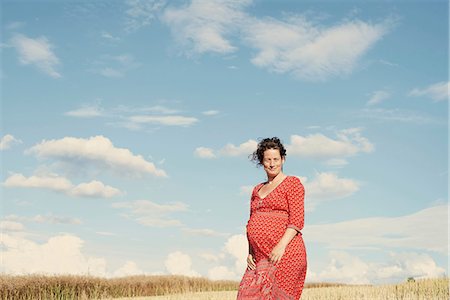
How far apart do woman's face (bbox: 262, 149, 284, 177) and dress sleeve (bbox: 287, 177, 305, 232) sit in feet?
0.83

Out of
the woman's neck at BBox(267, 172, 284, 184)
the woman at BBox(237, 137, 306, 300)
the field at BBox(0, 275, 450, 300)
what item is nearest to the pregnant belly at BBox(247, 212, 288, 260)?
the woman at BBox(237, 137, 306, 300)

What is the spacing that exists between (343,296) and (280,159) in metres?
8.44

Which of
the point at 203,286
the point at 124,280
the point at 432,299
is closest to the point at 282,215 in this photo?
the point at 432,299

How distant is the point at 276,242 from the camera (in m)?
6.56

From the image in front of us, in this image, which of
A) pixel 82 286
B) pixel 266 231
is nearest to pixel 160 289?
pixel 82 286

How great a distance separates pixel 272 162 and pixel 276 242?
0.94 meters

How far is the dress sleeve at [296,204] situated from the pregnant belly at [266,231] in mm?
156

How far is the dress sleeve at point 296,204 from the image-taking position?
6453 mm

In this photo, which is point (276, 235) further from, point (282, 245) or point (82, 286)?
point (82, 286)

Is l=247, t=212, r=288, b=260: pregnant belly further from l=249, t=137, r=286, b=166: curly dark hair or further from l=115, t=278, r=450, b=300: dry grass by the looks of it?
l=115, t=278, r=450, b=300: dry grass

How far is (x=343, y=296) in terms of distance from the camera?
1400 centimetres

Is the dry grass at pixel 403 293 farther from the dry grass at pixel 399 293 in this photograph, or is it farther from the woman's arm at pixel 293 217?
the woman's arm at pixel 293 217

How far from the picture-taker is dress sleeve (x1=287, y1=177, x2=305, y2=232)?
6453mm

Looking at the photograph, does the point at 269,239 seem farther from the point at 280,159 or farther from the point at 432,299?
the point at 432,299
